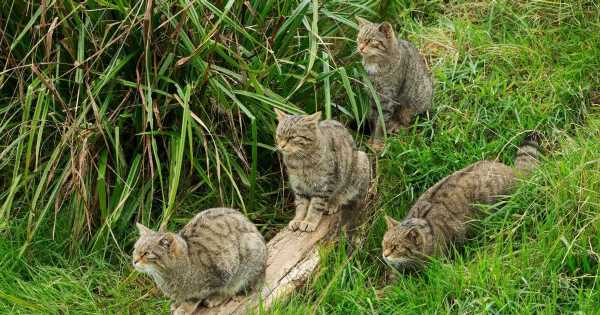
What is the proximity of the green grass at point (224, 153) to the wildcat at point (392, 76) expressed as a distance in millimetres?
150

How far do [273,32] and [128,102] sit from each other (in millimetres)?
1101

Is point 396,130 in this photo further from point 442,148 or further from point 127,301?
point 127,301

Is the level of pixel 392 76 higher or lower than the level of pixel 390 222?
higher

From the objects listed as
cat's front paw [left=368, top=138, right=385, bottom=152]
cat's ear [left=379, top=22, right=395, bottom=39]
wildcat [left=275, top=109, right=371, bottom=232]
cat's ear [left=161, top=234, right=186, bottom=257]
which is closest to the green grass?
cat's front paw [left=368, top=138, right=385, bottom=152]

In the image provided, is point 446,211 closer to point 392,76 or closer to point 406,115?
point 406,115

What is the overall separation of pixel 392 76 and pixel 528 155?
143 cm

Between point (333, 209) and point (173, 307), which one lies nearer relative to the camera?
point (173, 307)

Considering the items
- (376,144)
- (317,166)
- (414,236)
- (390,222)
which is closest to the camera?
(414,236)

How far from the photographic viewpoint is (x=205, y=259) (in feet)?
16.8

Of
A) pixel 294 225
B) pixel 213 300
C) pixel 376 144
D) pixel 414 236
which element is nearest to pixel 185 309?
pixel 213 300

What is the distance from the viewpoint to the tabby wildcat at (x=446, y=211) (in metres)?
5.62

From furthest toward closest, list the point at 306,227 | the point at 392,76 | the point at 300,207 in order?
the point at 392,76 → the point at 300,207 → the point at 306,227

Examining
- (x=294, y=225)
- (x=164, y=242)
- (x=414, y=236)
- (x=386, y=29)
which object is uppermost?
(x=386, y=29)

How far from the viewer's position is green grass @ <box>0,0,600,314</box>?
521 centimetres
